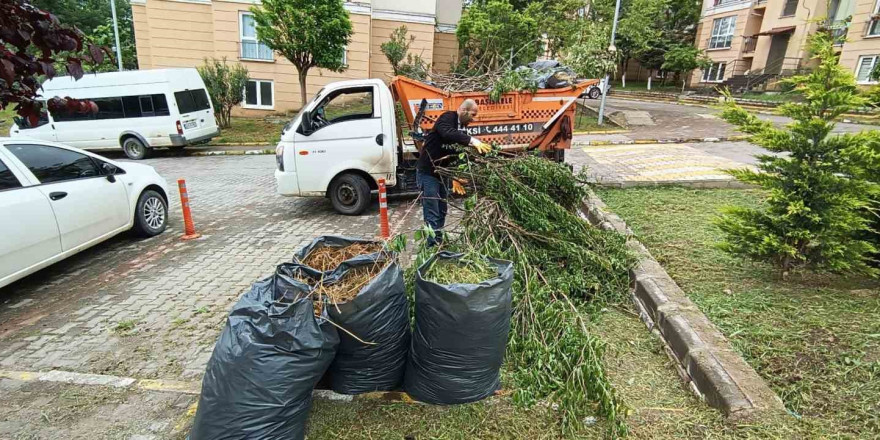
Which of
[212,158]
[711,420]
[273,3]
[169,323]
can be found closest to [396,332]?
[711,420]

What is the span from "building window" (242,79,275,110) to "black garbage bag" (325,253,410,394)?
1941cm

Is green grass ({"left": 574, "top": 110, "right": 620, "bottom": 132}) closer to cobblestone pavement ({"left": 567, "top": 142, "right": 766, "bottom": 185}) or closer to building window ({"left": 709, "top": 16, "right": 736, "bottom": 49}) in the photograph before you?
cobblestone pavement ({"left": 567, "top": 142, "right": 766, "bottom": 185})

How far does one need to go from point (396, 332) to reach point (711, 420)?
1.93 metres

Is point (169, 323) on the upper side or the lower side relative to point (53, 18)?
lower

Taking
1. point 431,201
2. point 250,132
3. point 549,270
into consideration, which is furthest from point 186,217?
point 250,132

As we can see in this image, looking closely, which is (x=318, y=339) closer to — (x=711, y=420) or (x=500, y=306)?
(x=500, y=306)

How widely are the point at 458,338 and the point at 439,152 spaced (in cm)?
303

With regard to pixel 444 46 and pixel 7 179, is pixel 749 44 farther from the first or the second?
pixel 7 179

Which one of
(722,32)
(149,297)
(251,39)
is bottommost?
(149,297)

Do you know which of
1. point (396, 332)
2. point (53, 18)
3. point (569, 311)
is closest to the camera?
point (53, 18)

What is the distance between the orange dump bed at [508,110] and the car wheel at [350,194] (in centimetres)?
134

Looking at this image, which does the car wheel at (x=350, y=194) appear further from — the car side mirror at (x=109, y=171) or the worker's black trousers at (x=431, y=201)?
the car side mirror at (x=109, y=171)

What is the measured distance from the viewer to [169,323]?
13.5 ft

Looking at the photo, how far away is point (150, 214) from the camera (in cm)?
640
